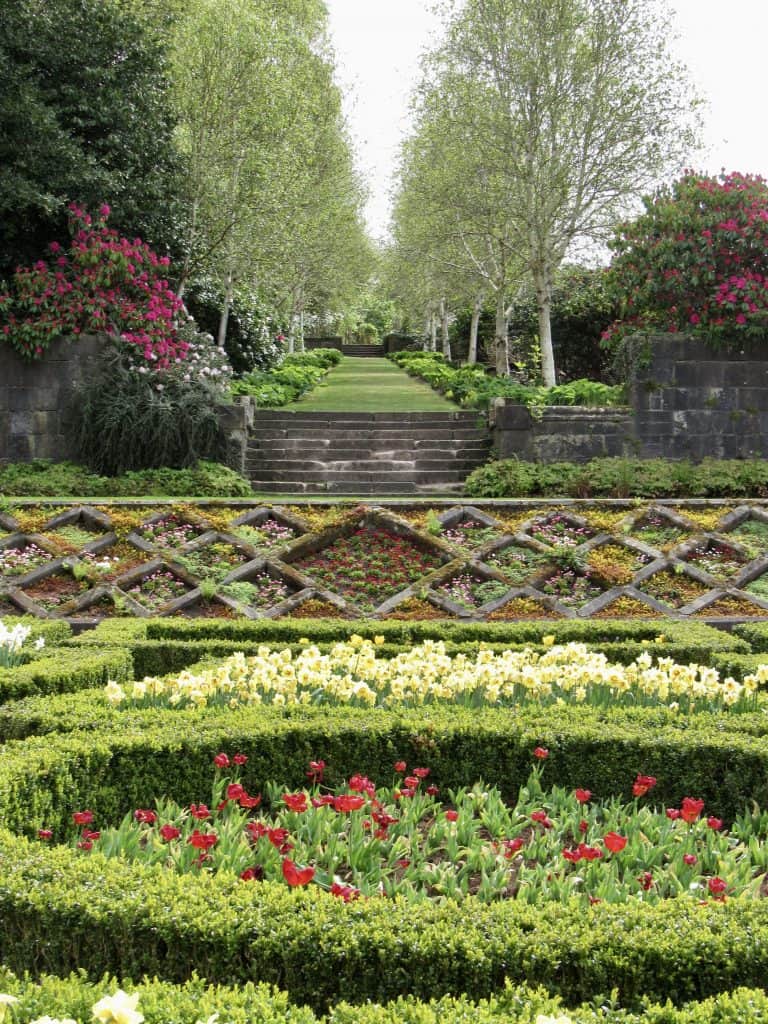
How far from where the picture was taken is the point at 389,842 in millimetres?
3088

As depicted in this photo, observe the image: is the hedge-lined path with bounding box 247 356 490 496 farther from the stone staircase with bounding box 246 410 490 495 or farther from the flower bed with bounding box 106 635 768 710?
the flower bed with bounding box 106 635 768 710

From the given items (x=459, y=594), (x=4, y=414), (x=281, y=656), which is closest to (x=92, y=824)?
(x=281, y=656)

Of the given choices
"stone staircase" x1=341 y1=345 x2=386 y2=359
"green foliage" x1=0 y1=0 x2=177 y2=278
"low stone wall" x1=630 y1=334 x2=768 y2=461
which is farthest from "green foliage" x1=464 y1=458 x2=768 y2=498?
"stone staircase" x1=341 y1=345 x2=386 y2=359

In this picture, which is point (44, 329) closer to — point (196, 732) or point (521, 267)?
point (196, 732)

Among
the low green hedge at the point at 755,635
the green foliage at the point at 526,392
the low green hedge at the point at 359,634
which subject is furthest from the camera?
the green foliage at the point at 526,392

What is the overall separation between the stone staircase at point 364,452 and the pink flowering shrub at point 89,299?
6.80ft

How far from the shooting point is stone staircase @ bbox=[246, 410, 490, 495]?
13391 millimetres

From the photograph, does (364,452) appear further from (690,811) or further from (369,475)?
(690,811)

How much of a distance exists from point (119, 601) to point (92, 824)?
3.72 m

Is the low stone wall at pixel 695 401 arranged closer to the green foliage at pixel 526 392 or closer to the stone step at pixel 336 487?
the green foliage at pixel 526 392

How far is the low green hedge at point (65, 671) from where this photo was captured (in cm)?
450

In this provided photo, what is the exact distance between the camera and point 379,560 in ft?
26.5

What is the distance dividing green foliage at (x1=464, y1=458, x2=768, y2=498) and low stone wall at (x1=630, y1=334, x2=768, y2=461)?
34.0 inches

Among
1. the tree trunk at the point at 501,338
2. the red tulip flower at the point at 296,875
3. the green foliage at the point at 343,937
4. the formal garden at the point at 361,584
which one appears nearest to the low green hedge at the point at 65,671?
the formal garden at the point at 361,584
